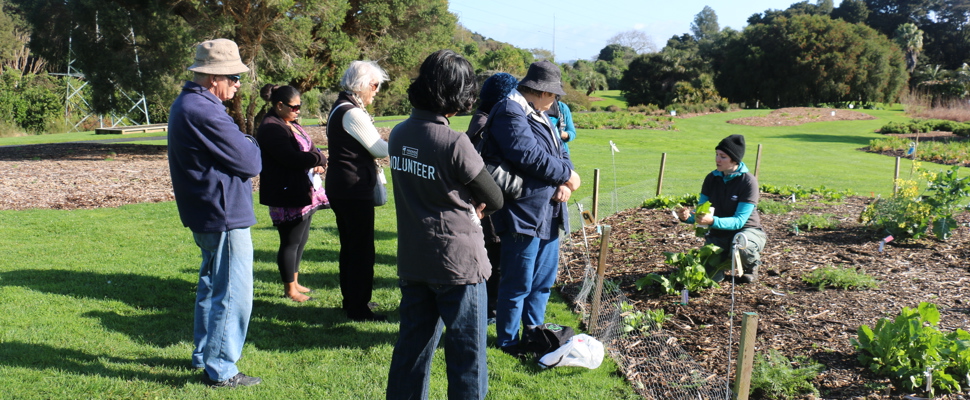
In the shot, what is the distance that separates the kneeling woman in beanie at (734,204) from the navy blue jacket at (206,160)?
3.36 meters

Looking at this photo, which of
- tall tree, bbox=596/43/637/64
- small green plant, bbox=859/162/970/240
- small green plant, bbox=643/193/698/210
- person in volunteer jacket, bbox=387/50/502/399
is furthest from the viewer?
tall tree, bbox=596/43/637/64

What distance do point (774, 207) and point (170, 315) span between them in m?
7.12

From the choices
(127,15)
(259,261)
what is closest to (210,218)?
(259,261)

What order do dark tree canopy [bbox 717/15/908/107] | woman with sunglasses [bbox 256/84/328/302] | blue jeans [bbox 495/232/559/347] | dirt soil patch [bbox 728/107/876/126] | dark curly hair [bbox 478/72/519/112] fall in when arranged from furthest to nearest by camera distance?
dark tree canopy [bbox 717/15/908/107]
dirt soil patch [bbox 728/107/876/126]
woman with sunglasses [bbox 256/84/328/302]
dark curly hair [bbox 478/72/519/112]
blue jeans [bbox 495/232/559/347]

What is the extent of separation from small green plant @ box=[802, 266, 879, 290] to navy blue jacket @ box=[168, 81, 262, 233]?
175 inches

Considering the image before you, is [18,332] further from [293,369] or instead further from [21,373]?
[293,369]

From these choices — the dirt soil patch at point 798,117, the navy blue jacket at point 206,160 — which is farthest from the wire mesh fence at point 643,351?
the dirt soil patch at point 798,117

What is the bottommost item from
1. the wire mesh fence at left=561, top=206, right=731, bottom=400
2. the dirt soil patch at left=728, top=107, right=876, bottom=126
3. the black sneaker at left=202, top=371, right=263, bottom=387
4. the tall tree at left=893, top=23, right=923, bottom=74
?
the wire mesh fence at left=561, top=206, right=731, bottom=400

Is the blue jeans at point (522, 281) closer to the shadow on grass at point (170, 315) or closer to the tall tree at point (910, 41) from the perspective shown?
the shadow on grass at point (170, 315)

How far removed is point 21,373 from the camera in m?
3.70

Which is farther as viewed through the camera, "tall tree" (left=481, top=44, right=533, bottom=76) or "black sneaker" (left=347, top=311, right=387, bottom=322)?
"tall tree" (left=481, top=44, right=533, bottom=76)

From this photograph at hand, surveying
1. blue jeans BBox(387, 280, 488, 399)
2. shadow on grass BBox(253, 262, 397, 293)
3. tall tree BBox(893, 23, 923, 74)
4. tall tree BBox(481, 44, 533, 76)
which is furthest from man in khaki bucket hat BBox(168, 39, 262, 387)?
tall tree BBox(893, 23, 923, 74)

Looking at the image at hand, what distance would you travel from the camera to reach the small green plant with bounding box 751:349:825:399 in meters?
3.53

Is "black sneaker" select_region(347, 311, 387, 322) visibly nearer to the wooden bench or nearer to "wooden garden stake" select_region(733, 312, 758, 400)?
"wooden garden stake" select_region(733, 312, 758, 400)
